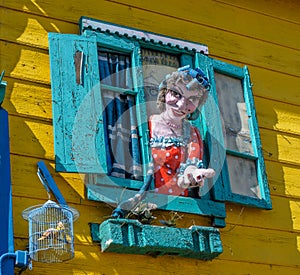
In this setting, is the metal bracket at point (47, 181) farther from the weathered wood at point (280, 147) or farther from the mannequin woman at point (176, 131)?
the weathered wood at point (280, 147)

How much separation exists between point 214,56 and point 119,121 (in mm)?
1012

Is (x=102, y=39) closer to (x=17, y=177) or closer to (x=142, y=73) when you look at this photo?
(x=142, y=73)

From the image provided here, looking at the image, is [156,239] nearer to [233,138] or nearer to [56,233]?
[56,233]

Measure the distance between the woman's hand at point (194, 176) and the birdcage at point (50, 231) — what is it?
2.48 feet

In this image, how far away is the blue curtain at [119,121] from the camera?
4.66 m

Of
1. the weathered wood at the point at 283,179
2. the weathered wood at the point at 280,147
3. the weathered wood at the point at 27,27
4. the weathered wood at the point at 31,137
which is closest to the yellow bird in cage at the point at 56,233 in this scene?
the weathered wood at the point at 31,137

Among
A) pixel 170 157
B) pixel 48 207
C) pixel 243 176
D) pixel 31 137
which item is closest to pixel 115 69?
pixel 170 157

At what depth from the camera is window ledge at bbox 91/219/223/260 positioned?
4.29 metres

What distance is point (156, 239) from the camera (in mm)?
4375

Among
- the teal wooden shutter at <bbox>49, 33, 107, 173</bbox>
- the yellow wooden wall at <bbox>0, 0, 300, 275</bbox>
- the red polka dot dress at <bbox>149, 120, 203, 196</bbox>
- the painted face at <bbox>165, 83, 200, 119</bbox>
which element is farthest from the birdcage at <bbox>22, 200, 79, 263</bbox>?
the painted face at <bbox>165, 83, 200, 119</bbox>

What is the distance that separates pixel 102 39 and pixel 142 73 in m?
0.32

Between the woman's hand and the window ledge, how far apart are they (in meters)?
0.25

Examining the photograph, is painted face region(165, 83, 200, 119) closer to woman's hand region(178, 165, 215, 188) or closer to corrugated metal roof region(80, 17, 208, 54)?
woman's hand region(178, 165, 215, 188)

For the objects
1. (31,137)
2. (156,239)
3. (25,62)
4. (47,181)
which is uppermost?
(25,62)
